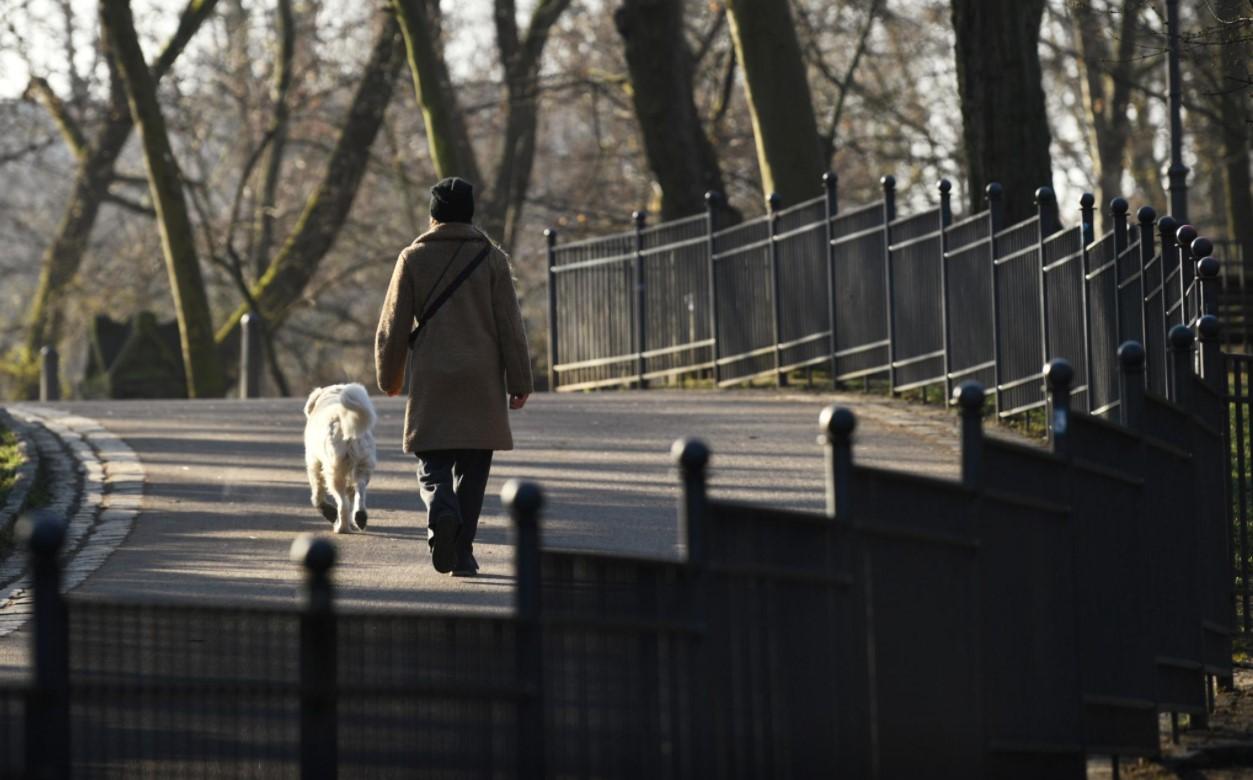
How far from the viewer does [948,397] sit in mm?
16688

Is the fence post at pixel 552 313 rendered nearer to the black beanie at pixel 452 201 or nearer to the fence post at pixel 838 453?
the black beanie at pixel 452 201

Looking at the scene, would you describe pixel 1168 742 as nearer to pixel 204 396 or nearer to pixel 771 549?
pixel 771 549

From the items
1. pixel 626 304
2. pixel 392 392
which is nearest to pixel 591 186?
pixel 626 304

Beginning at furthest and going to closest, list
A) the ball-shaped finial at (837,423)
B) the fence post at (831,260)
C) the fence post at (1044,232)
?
the fence post at (831,260), the fence post at (1044,232), the ball-shaped finial at (837,423)

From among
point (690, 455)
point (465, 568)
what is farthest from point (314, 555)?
point (465, 568)

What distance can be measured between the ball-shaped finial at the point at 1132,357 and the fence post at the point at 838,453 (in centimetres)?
180

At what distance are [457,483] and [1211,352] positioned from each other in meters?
3.30

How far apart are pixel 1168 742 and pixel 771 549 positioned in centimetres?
285

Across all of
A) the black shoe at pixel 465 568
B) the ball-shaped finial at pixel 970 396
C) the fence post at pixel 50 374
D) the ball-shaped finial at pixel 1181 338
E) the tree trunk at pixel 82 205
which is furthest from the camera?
the tree trunk at pixel 82 205

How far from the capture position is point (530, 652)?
200 inches

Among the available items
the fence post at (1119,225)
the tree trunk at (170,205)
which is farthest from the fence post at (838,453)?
the tree trunk at (170,205)

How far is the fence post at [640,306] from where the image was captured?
21.4 metres

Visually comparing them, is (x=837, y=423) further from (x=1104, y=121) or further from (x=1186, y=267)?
(x=1104, y=121)

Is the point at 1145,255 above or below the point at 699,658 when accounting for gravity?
above
